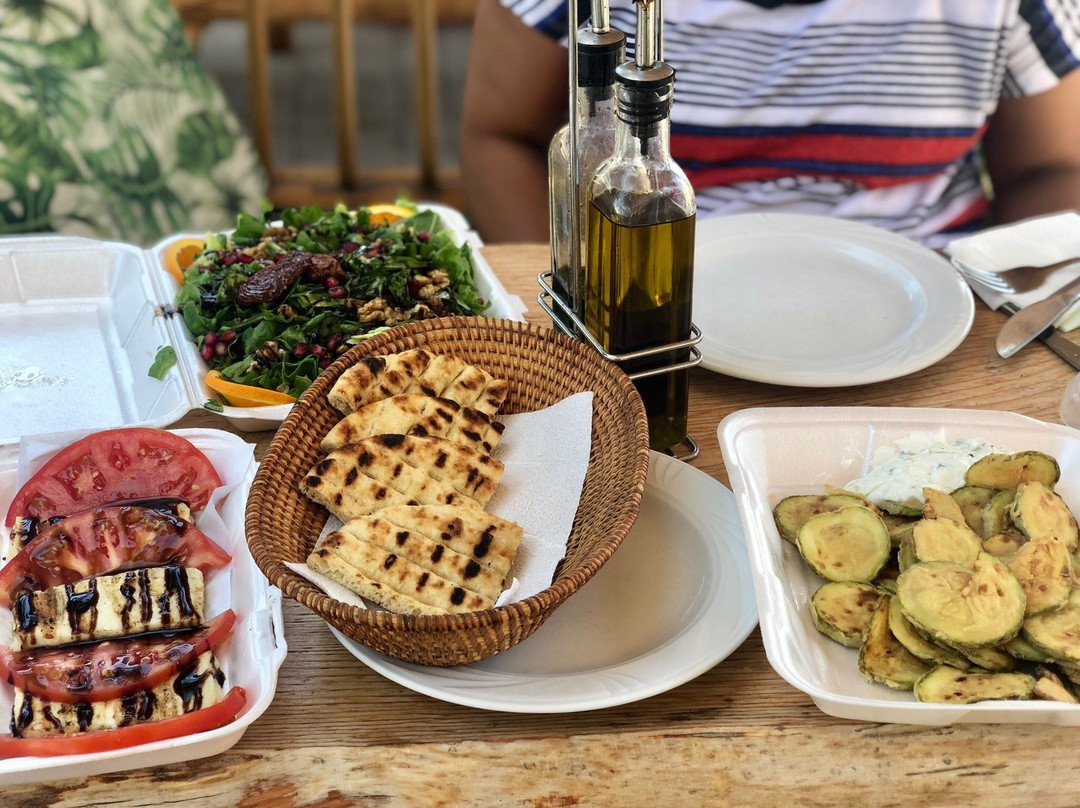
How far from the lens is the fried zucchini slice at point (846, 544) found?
41.3 inches

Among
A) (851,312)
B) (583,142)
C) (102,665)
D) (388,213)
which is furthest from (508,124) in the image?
(102,665)

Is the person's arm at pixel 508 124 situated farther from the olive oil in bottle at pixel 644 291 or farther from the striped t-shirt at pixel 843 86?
the olive oil in bottle at pixel 644 291

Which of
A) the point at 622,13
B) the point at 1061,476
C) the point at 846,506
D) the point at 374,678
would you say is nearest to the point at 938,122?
the point at 622,13

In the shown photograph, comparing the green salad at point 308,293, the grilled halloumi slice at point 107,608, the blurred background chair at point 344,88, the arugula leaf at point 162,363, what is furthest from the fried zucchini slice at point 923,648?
the blurred background chair at point 344,88

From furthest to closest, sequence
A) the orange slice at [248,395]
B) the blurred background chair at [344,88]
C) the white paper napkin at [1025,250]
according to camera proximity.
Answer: the blurred background chair at [344,88] → the white paper napkin at [1025,250] → the orange slice at [248,395]

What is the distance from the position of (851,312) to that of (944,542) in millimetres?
688

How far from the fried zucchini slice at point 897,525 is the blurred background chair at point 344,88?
1797 mm

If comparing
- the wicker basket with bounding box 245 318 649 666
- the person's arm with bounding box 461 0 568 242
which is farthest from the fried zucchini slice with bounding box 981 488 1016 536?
the person's arm with bounding box 461 0 568 242

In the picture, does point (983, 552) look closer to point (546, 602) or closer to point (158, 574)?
point (546, 602)

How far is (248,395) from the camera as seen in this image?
4.64 ft

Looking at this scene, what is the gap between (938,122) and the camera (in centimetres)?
225

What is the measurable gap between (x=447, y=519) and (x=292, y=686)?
236 mm

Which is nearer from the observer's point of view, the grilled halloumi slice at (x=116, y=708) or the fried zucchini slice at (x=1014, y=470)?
the grilled halloumi slice at (x=116, y=708)

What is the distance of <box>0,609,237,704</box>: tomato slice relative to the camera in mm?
950
